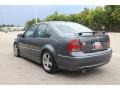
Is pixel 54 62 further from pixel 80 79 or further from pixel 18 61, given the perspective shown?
pixel 18 61

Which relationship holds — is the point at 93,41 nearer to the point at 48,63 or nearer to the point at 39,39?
the point at 48,63

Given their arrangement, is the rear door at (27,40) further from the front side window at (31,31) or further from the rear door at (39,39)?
the rear door at (39,39)

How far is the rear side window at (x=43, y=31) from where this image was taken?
19.7ft

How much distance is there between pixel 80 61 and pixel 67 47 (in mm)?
491

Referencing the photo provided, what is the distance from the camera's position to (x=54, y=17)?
60500 mm

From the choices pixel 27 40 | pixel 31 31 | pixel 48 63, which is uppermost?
pixel 31 31

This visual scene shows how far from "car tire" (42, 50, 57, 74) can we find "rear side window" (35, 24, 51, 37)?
1.80 feet

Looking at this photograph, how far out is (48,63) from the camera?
585cm

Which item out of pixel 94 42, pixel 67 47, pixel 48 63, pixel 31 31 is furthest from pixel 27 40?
pixel 94 42

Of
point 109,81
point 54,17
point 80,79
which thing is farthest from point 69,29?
point 54,17

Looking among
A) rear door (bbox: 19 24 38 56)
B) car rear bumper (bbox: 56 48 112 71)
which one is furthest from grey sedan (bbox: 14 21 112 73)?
rear door (bbox: 19 24 38 56)

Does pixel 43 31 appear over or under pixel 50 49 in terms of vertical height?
over

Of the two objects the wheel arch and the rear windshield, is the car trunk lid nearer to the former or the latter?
the rear windshield
